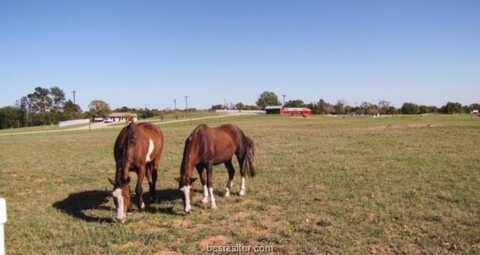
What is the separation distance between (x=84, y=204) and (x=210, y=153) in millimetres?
3170

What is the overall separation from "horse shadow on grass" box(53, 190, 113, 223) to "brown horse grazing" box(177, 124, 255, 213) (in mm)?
1670

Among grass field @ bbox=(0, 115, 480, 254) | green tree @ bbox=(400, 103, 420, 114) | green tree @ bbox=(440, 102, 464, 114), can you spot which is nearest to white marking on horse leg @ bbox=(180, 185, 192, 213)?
grass field @ bbox=(0, 115, 480, 254)

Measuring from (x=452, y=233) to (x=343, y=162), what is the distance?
31.3 ft

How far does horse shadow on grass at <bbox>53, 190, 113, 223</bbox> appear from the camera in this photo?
946 centimetres

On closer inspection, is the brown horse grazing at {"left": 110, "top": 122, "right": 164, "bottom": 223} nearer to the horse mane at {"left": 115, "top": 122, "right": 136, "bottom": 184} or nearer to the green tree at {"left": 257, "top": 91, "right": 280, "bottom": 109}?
the horse mane at {"left": 115, "top": 122, "right": 136, "bottom": 184}

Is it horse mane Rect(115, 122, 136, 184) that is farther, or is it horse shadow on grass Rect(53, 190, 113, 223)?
horse shadow on grass Rect(53, 190, 113, 223)

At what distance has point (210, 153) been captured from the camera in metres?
10.2

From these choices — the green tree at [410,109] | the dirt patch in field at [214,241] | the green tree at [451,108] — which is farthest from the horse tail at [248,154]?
the green tree at [451,108]

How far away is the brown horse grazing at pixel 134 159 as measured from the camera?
879cm

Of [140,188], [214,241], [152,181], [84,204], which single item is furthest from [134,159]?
[214,241]

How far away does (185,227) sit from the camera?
28.0ft

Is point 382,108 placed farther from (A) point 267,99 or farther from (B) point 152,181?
(B) point 152,181

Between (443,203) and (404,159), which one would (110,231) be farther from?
(404,159)

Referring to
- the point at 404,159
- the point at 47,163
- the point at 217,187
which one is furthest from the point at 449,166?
the point at 47,163
